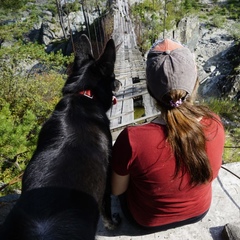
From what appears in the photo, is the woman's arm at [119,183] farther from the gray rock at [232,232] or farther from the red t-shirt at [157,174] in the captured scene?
the gray rock at [232,232]

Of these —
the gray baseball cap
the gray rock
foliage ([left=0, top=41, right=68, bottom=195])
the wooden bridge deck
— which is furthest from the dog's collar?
the wooden bridge deck

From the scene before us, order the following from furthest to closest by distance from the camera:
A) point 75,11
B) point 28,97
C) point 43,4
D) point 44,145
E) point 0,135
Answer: point 43,4
point 75,11
point 28,97
point 0,135
point 44,145

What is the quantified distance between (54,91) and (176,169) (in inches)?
269

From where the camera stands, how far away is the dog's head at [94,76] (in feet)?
6.87

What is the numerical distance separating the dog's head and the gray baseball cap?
0.90 metres

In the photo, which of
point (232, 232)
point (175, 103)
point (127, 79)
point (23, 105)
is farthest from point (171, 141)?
point (127, 79)

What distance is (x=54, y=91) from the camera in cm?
764

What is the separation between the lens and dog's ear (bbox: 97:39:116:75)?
82.3 inches

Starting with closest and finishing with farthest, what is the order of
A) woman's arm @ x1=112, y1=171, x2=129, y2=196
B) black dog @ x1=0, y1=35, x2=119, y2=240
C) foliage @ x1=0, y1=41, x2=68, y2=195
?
black dog @ x1=0, y1=35, x2=119, y2=240 < woman's arm @ x1=112, y1=171, x2=129, y2=196 < foliage @ x1=0, y1=41, x2=68, y2=195

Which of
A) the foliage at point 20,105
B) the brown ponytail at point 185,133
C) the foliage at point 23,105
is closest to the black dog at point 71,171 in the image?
the brown ponytail at point 185,133

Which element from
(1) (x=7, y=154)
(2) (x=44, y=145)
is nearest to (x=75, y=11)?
(1) (x=7, y=154)

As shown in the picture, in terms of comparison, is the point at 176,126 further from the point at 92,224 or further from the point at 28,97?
the point at 28,97

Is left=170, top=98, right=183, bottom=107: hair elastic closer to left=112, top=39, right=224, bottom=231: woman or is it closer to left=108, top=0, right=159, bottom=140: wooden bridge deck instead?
left=112, top=39, right=224, bottom=231: woman

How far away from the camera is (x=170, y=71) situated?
3.74ft
